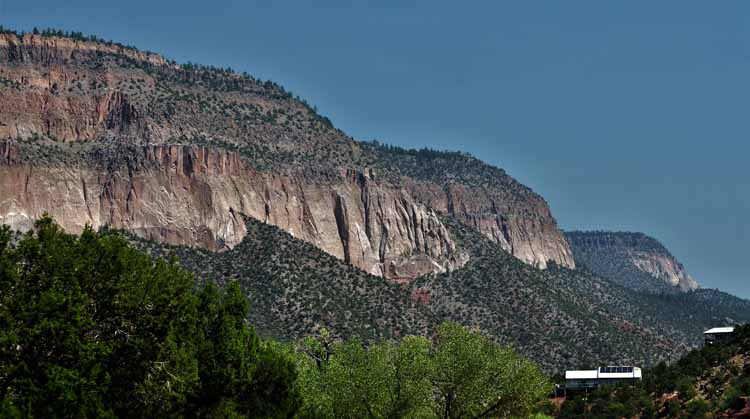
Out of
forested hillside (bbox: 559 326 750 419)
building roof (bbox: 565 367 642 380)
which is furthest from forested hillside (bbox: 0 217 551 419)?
building roof (bbox: 565 367 642 380)

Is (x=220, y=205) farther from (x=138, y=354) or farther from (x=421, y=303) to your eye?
(x=138, y=354)

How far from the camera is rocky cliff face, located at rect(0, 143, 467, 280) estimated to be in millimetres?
131125

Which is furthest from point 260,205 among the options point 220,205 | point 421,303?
point 421,303

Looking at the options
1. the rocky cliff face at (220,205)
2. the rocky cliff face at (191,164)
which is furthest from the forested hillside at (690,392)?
the rocky cliff face at (191,164)

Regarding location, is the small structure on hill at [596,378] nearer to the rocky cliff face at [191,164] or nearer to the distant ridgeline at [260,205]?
the distant ridgeline at [260,205]

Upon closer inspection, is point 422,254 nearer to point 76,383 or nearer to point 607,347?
point 607,347

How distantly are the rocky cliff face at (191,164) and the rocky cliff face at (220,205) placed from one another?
0.60ft

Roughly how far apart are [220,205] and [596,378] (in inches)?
2457

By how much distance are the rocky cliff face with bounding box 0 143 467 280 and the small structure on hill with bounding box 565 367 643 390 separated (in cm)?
5314

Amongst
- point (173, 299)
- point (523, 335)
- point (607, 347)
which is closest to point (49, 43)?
point (523, 335)

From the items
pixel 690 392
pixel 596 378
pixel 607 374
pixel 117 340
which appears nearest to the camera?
pixel 117 340

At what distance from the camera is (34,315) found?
4038cm

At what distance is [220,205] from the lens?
14200 cm

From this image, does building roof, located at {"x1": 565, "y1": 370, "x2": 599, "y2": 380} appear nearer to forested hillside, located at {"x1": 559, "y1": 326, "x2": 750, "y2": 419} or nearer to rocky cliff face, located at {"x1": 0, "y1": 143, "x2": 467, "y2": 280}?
forested hillside, located at {"x1": 559, "y1": 326, "x2": 750, "y2": 419}
